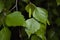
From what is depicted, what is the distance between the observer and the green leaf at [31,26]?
72cm

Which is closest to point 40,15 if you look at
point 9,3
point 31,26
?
point 31,26

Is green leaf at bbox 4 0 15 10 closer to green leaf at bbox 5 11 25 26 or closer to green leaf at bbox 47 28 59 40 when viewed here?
green leaf at bbox 5 11 25 26

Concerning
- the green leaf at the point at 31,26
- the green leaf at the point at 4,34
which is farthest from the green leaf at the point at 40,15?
the green leaf at the point at 4,34

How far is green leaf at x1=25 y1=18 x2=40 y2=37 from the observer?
718mm

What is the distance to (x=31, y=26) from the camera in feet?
2.40

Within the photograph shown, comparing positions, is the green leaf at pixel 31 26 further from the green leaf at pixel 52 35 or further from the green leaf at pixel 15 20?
the green leaf at pixel 52 35

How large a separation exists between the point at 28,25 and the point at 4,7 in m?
0.17

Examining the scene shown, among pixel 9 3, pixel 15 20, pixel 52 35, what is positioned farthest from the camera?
pixel 52 35

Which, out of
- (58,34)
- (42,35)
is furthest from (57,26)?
(42,35)

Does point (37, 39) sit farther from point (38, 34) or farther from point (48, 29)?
point (48, 29)

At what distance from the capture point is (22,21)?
709 millimetres

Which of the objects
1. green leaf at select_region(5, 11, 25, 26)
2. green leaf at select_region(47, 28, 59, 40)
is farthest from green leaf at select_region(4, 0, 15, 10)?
green leaf at select_region(47, 28, 59, 40)

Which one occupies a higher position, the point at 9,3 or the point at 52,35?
the point at 9,3

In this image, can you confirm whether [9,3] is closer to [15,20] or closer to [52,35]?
[15,20]
